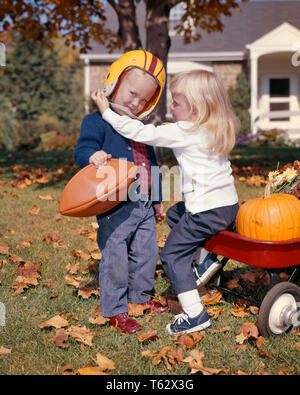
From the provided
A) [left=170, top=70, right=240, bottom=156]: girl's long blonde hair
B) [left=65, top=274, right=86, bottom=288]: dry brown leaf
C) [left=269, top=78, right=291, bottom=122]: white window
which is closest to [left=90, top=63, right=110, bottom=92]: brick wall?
[left=269, top=78, right=291, bottom=122]: white window

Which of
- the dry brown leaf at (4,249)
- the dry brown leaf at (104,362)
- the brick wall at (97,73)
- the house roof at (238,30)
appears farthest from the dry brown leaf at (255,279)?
the brick wall at (97,73)

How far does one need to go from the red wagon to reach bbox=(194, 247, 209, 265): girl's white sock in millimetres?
171

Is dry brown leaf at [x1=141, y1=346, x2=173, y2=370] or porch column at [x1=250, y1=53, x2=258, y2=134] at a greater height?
porch column at [x1=250, y1=53, x2=258, y2=134]

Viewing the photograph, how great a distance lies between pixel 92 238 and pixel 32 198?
2.29 m

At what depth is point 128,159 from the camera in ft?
10.3

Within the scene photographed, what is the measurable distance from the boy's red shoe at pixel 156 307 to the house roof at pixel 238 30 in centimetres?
1825

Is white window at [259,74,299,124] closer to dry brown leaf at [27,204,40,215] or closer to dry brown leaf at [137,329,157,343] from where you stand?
dry brown leaf at [27,204,40,215]

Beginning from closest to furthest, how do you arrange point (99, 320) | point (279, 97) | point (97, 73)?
point (99, 320), point (279, 97), point (97, 73)

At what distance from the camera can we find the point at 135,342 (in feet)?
9.37

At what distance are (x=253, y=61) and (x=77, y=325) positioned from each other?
56.8 feet

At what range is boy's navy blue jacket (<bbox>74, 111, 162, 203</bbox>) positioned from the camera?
2982 millimetres

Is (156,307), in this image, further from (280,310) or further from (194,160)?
(194,160)

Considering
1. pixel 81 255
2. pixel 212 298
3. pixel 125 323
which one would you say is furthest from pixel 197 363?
pixel 81 255
